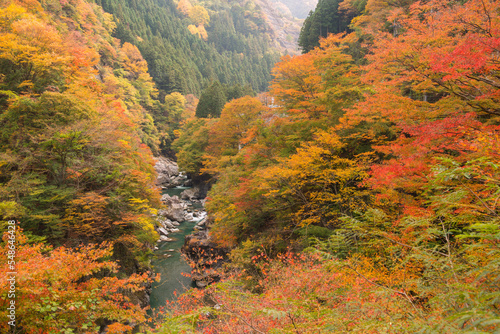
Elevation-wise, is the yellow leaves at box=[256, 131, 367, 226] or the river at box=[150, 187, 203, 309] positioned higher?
the yellow leaves at box=[256, 131, 367, 226]

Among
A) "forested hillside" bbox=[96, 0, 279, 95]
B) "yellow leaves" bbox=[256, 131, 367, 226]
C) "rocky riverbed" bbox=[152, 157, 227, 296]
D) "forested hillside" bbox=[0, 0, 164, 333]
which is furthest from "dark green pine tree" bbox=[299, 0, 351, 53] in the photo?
"forested hillside" bbox=[96, 0, 279, 95]

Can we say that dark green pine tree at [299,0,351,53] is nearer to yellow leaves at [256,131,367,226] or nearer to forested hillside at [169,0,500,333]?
forested hillside at [169,0,500,333]

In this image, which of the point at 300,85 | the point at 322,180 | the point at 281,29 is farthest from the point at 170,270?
the point at 281,29

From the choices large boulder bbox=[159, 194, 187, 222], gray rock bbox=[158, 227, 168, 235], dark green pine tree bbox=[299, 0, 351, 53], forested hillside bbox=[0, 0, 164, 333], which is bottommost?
large boulder bbox=[159, 194, 187, 222]

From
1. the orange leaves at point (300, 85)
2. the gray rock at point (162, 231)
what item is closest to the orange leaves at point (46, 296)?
the orange leaves at point (300, 85)

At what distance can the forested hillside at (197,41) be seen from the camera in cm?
4928

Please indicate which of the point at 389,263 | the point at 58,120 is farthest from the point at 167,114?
the point at 389,263

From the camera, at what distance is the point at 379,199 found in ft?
23.6

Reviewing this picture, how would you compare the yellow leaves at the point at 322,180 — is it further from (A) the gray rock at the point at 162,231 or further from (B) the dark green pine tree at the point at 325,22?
(B) the dark green pine tree at the point at 325,22

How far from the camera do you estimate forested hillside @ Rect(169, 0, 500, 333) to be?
2811 mm

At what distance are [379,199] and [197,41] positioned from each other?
81439 millimetres

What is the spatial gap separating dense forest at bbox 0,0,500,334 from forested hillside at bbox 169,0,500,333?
7 cm

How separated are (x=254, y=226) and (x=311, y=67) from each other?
9.69 meters

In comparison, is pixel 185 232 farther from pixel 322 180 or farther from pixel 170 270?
pixel 322 180
